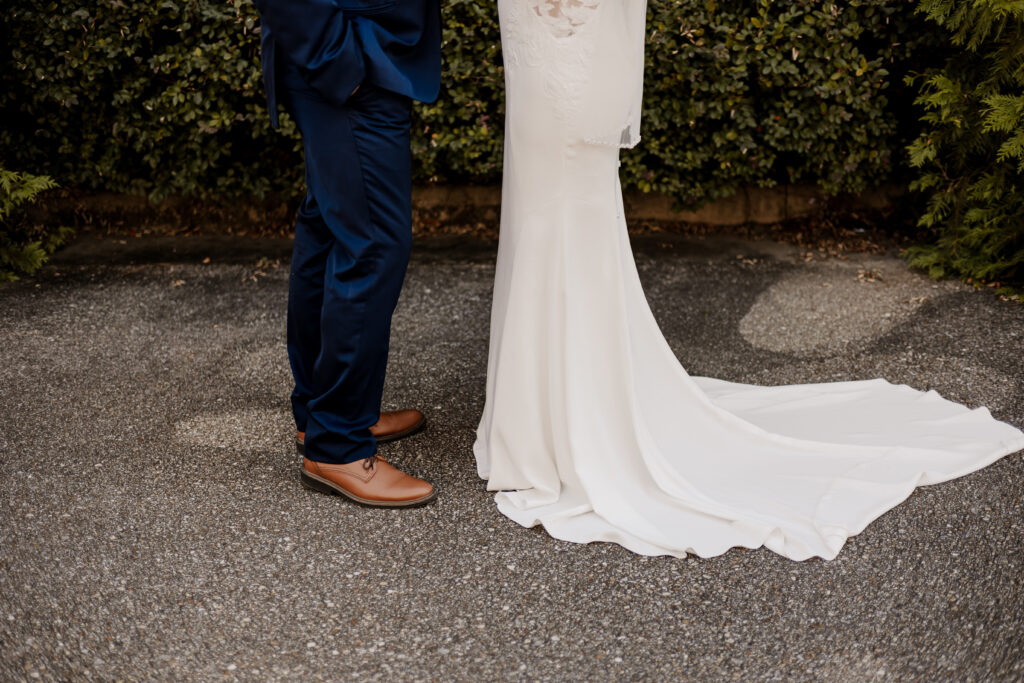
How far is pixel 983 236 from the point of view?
476 cm

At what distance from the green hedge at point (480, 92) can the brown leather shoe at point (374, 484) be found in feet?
8.58

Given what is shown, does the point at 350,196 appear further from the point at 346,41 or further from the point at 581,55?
the point at 581,55

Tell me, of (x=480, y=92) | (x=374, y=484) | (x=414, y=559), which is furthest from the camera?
(x=480, y=92)

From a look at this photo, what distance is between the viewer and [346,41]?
2521mm

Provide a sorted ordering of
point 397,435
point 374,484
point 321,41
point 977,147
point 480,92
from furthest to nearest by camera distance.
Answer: point 480,92 → point 977,147 → point 397,435 → point 374,484 → point 321,41

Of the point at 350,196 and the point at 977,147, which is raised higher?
the point at 350,196

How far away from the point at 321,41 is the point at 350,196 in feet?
1.40

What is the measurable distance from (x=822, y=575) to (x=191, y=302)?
343 centimetres

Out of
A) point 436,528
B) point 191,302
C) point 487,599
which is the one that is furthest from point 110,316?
point 487,599

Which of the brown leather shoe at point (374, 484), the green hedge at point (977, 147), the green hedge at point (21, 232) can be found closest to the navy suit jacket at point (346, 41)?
the brown leather shoe at point (374, 484)

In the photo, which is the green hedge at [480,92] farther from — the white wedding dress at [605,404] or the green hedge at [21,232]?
the white wedding dress at [605,404]

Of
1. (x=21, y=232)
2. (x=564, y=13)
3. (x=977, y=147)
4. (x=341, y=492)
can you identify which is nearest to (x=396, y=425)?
(x=341, y=492)

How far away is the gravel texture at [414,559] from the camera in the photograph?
230 centimetres

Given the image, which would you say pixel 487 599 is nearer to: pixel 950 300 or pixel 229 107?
pixel 950 300
